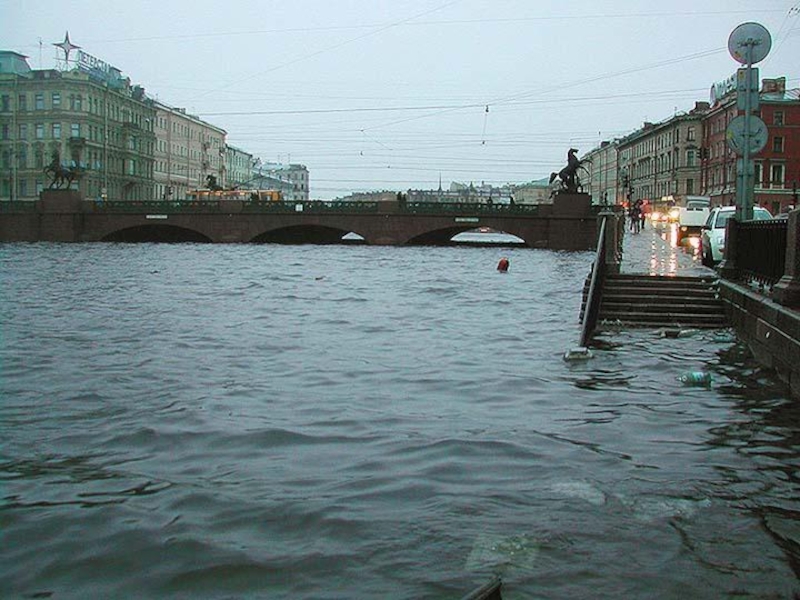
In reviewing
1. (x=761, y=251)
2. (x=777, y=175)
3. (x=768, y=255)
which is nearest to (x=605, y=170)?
(x=777, y=175)

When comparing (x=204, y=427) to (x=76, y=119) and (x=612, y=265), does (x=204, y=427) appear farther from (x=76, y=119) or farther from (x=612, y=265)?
(x=76, y=119)

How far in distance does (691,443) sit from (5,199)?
2917 inches

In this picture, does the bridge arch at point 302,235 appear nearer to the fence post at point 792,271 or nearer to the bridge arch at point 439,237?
the bridge arch at point 439,237

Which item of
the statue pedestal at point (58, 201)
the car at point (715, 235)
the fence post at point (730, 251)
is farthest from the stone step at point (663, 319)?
the statue pedestal at point (58, 201)

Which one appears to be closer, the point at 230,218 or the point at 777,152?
the point at 230,218

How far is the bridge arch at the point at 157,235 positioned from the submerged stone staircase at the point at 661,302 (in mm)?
59502

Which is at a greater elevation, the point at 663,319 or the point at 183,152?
the point at 183,152

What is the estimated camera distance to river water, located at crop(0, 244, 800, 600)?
217 inches

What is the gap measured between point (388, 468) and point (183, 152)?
11377 centimetres

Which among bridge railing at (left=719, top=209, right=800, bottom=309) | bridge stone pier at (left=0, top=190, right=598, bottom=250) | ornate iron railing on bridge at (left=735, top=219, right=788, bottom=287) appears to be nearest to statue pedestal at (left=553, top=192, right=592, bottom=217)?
bridge stone pier at (left=0, top=190, right=598, bottom=250)

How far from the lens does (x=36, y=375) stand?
11859mm

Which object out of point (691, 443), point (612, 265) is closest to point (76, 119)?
point (612, 265)

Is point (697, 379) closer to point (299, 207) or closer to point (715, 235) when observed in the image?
point (715, 235)

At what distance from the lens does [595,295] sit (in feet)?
58.0
